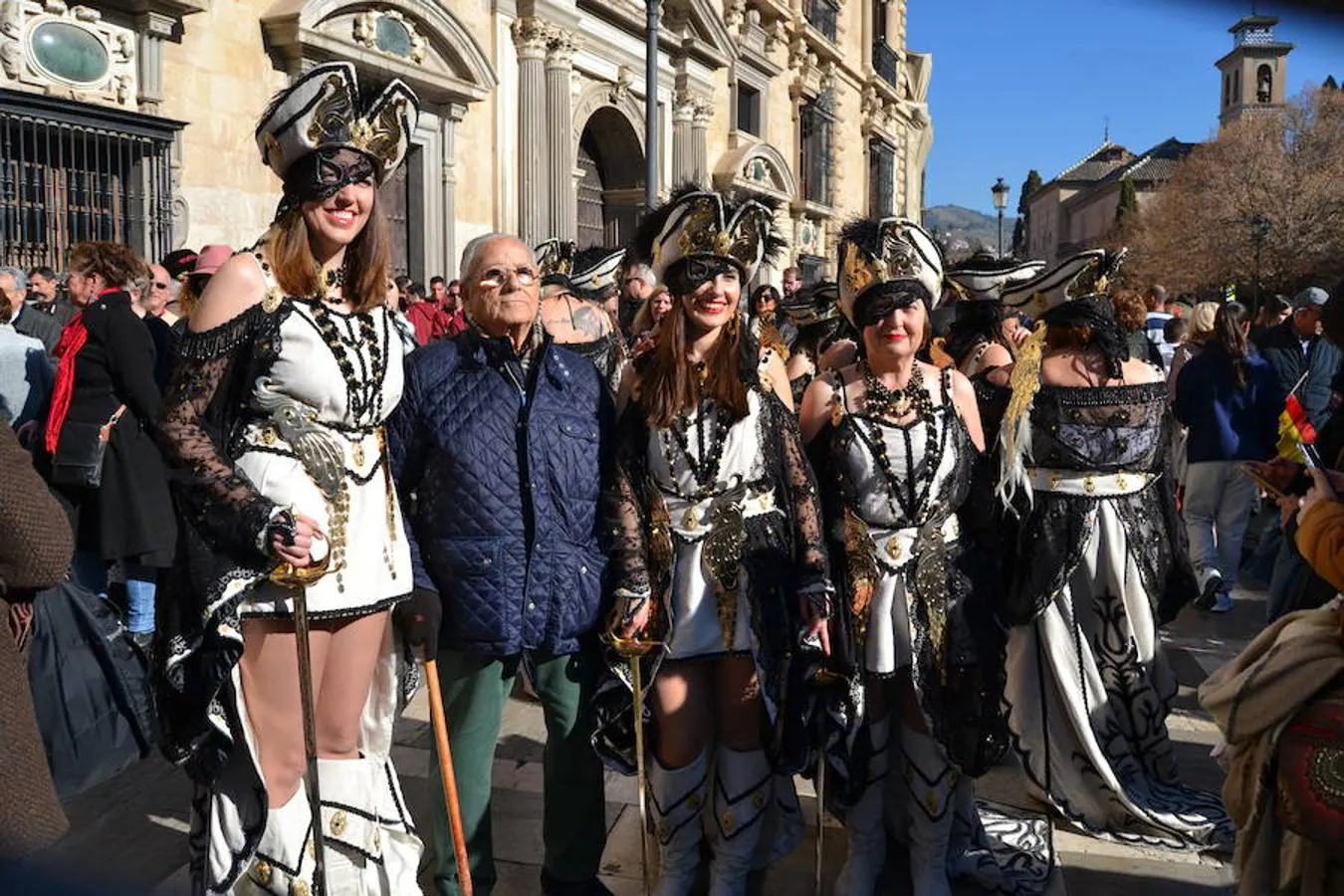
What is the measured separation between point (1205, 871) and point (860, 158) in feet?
93.2

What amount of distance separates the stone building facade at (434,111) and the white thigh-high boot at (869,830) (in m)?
1.94

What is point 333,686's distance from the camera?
9.32ft

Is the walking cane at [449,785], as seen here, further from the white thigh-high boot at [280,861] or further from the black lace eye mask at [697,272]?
the black lace eye mask at [697,272]

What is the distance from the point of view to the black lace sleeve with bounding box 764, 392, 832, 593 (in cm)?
326

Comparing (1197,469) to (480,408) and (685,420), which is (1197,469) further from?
(480,408)

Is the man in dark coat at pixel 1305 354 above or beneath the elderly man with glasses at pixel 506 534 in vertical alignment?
above

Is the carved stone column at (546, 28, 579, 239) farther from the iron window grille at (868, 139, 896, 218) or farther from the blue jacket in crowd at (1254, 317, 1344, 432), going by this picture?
the iron window grille at (868, 139, 896, 218)

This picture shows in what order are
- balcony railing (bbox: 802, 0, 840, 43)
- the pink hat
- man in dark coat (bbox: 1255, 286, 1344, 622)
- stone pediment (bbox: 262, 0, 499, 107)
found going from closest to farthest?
1. the pink hat
2. man in dark coat (bbox: 1255, 286, 1344, 622)
3. stone pediment (bbox: 262, 0, 499, 107)
4. balcony railing (bbox: 802, 0, 840, 43)

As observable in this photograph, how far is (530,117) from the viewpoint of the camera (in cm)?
1488

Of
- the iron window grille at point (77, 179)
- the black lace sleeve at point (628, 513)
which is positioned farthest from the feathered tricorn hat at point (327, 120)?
the iron window grille at point (77, 179)

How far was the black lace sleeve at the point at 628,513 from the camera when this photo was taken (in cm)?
319

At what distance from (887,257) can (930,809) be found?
169 cm

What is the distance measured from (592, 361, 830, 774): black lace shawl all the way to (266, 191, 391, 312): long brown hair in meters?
0.84

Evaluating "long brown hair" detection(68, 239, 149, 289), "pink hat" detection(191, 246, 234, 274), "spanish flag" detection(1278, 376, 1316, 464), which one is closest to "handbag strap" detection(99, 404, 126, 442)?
"long brown hair" detection(68, 239, 149, 289)
